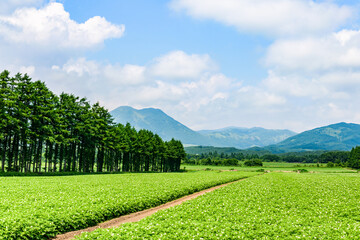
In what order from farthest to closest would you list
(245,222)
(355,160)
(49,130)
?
(355,160) < (49,130) < (245,222)

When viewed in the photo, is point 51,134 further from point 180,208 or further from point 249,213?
point 249,213

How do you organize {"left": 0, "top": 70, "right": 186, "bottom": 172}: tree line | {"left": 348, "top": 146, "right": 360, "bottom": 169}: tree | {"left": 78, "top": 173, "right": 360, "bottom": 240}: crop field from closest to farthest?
{"left": 78, "top": 173, "right": 360, "bottom": 240}: crop field, {"left": 0, "top": 70, "right": 186, "bottom": 172}: tree line, {"left": 348, "top": 146, "right": 360, "bottom": 169}: tree

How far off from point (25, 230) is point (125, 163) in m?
71.6

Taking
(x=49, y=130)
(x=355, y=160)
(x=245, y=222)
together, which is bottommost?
(x=355, y=160)

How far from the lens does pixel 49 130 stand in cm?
4956

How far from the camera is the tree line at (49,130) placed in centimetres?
4625

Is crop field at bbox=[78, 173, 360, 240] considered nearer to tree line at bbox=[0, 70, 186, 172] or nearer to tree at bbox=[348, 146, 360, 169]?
tree line at bbox=[0, 70, 186, 172]

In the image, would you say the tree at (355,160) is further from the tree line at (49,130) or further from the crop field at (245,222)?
the crop field at (245,222)

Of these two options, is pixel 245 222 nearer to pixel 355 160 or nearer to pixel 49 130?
pixel 49 130

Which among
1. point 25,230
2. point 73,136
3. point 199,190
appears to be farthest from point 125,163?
point 25,230

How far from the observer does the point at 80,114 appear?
6097 cm

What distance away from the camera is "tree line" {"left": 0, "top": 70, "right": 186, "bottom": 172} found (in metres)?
46.2

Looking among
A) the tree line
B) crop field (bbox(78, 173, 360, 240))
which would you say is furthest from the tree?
crop field (bbox(78, 173, 360, 240))

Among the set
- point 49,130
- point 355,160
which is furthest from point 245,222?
point 355,160
